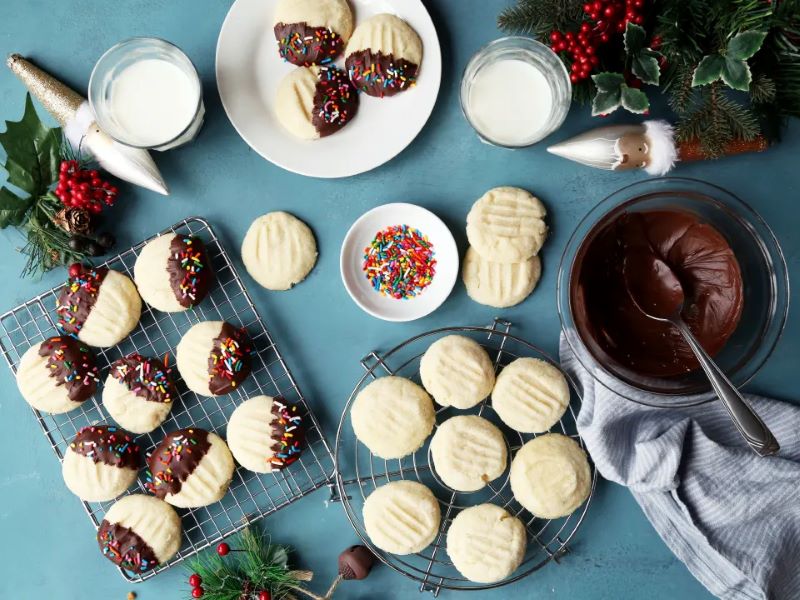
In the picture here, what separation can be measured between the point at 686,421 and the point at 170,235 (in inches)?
62.6

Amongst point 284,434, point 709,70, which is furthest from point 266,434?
point 709,70

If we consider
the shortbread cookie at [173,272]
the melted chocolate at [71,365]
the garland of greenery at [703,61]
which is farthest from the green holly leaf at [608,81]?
the melted chocolate at [71,365]

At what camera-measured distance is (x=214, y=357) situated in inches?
79.6

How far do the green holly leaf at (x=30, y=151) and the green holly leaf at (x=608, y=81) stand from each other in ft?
5.10

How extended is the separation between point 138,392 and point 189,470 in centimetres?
28

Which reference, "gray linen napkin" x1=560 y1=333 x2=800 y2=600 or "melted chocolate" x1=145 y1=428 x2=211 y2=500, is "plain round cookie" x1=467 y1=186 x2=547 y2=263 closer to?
"gray linen napkin" x1=560 y1=333 x2=800 y2=600

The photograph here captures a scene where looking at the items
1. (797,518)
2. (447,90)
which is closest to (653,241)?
(447,90)

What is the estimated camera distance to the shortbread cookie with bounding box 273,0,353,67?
1985 mm

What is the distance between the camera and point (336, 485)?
7.09ft

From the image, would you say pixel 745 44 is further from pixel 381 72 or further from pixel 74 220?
pixel 74 220

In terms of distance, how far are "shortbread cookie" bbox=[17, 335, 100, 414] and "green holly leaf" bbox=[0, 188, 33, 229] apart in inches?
14.7

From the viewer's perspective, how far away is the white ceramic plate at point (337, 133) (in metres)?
2.02

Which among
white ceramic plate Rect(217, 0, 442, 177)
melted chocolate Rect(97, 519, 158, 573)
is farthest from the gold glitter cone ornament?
melted chocolate Rect(97, 519, 158, 573)

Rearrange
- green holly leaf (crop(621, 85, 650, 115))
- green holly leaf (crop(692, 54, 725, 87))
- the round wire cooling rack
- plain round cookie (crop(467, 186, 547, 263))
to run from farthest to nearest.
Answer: the round wire cooling rack < plain round cookie (crop(467, 186, 547, 263)) < green holly leaf (crop(621, 85, 650, 115)) < green holly leaf (crop(692, 54, 725, 87))
